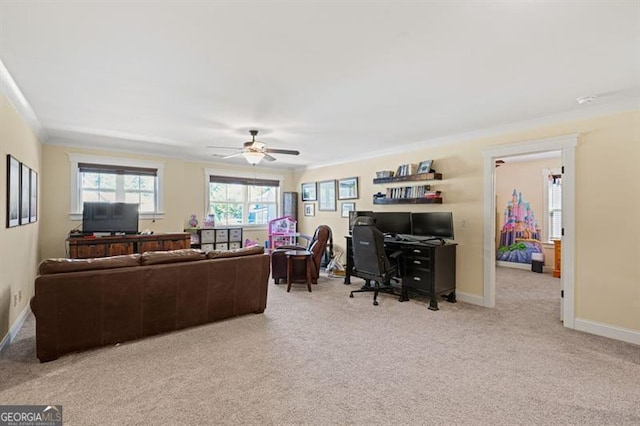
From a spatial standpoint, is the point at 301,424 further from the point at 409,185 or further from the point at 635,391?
the point at 409,185

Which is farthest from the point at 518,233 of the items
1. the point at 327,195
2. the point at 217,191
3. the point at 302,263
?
the point at 217,191

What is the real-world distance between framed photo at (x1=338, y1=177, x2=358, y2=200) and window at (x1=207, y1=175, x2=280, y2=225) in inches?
75.6

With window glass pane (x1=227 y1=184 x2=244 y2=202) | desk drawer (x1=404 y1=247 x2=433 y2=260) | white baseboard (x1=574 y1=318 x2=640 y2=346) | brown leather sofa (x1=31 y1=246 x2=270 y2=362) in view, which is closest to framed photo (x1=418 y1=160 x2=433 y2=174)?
desk drawer (x1=404 y1=247 x2=433 y2=260)

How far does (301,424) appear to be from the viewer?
187 cm

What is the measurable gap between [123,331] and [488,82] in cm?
403

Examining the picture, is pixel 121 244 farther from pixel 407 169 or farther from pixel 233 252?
pixel 407 169

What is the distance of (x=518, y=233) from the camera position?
7145mm

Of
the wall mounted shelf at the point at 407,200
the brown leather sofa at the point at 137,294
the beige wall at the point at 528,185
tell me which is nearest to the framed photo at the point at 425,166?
the wall mounted shelf at the point at 407,200

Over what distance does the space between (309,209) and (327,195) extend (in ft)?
2.54

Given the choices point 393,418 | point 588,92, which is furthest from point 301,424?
point 588,92

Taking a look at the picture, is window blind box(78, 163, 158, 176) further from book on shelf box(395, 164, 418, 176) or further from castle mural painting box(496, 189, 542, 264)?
castle mural painting box(496, 189, 542, 264)

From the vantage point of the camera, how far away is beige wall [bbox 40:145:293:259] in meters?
5.10

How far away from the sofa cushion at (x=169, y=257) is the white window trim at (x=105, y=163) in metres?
3.11

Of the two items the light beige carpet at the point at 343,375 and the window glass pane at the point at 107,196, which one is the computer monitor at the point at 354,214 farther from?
the window glass pane at the point at 107,196
